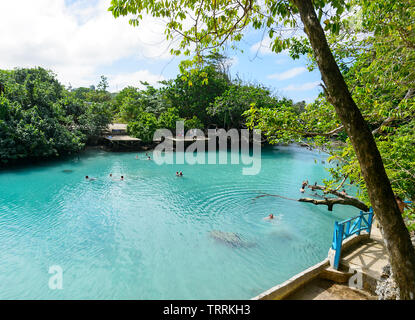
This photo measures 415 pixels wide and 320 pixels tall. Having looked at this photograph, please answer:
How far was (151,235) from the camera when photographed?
9914 millimetres

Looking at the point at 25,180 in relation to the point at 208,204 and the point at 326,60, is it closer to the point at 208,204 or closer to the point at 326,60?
the point at 208,204

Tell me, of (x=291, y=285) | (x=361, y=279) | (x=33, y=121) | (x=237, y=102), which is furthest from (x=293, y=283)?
(x=237, y=102)

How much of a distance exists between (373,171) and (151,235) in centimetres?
908

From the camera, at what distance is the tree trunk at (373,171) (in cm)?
212

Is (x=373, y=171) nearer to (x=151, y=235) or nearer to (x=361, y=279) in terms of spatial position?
(x=361, y=279)

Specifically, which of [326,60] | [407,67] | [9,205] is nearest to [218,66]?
[9,205]

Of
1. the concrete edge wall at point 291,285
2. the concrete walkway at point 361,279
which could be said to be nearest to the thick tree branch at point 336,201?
the concrete walkway at point 361,279

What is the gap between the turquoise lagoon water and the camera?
7.06 m

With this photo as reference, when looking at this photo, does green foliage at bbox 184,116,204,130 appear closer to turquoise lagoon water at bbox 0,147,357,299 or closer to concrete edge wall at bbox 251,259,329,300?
turquoise lagoon water at bbox 0,147,357,299

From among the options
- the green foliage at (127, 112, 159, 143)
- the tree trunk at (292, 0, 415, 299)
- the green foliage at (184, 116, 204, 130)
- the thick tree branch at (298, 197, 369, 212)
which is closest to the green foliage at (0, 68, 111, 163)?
the green foliage at (127, 112, 159, 143)

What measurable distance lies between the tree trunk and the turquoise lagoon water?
5.21 metres

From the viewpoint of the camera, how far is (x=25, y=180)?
646 inches

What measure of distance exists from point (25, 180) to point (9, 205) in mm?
4597
